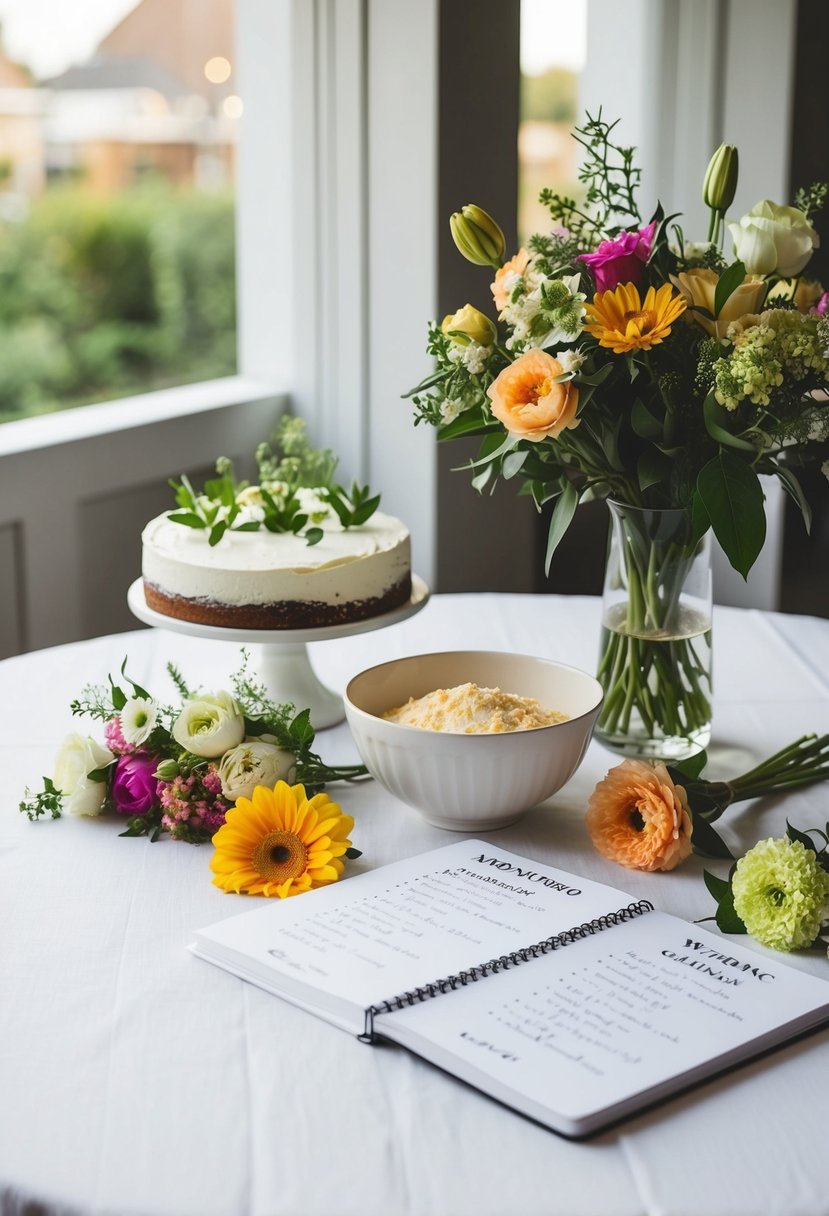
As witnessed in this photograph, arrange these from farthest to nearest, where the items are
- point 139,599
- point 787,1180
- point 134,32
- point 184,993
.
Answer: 1. point 134,32
2. point 139,599
3. point 184,993
4. point 787,1180

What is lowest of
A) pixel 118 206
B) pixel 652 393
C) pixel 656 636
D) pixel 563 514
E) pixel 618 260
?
pixel 656 636

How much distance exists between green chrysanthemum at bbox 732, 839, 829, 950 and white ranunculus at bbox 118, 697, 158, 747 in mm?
478

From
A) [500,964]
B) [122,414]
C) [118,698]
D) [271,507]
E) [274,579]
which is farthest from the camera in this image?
[122,414]

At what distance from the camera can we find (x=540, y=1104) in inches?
26.5

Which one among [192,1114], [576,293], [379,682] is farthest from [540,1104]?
[576,293]

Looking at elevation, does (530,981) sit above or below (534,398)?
below

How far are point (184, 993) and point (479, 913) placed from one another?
0.21 metres

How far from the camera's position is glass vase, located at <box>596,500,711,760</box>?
1128 millimetres

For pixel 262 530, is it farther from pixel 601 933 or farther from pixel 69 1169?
pixel 69 1169

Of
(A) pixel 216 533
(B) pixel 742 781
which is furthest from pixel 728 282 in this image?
(A) pixel 216 533

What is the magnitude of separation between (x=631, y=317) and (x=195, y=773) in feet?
1.63

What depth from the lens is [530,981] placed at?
0.80m

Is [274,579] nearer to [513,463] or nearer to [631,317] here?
[513,463]

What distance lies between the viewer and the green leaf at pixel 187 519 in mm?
A: 1250
